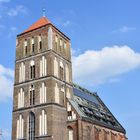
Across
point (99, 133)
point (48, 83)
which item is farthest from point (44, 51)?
point (99, 133)

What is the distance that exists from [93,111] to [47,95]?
461 inches

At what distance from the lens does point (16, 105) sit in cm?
4819

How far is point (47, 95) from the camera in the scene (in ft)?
150

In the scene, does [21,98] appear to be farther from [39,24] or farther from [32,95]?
[39,24]

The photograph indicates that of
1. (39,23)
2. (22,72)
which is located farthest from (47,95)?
(39,23)

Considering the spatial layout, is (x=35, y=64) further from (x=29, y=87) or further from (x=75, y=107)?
(x=75, y=107)

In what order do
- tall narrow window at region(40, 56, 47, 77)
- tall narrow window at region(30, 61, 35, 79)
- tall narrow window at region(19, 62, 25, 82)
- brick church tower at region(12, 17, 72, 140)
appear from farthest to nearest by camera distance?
tall narrow window at region(19, 62, 25, 82)
tall narrow window at region(30, 61, 35, 79)
tall narrow window at region(40, 56, 47, 77)
brick church tower at region(12, 17, 72, 140)

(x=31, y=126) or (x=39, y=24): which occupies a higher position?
(x=39, y=24)

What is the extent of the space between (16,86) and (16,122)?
6073mm

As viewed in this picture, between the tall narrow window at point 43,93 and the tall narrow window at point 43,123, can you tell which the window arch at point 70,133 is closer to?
the tall narrow window at point 43,123

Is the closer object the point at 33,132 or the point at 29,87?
the point at 33,132

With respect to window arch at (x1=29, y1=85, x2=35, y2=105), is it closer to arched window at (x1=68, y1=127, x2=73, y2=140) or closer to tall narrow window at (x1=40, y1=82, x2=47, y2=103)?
tall narrow window at (x1=40, y1=82, x2=47, y2=103)

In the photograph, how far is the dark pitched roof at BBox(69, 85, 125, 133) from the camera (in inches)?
1923

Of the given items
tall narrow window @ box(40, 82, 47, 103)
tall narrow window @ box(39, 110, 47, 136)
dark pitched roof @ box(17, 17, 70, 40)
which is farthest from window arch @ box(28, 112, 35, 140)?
dark pitched roof @ box(17, 17, 70, 40)
